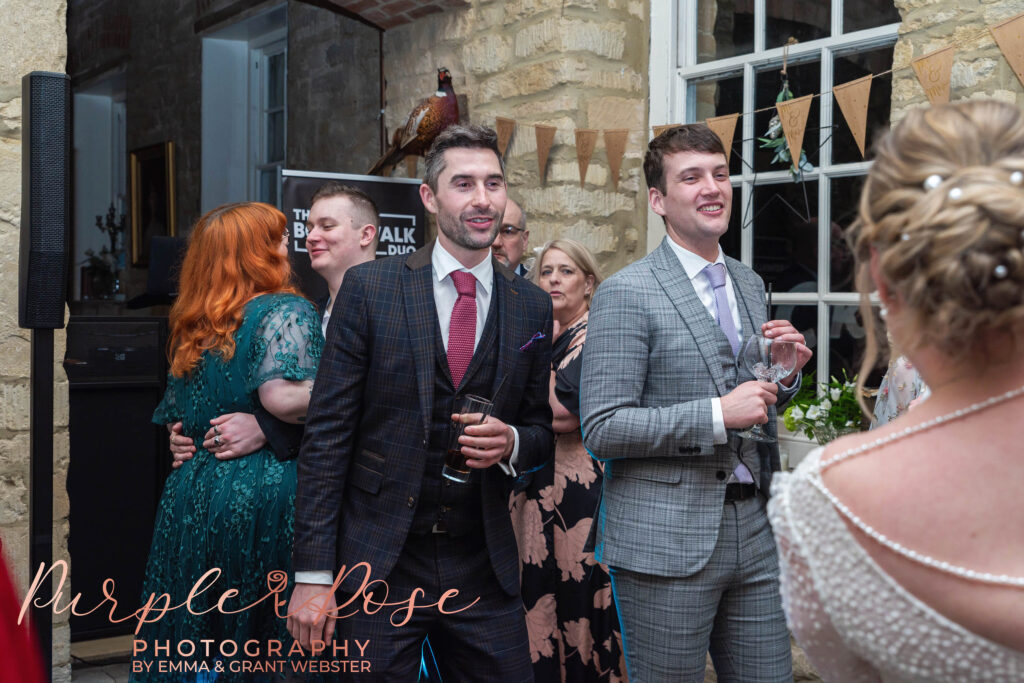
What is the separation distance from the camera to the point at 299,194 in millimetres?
4688

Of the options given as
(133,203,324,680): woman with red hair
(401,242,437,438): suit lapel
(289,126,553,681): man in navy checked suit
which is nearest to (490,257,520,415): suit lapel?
(289,126,553,681): man in navy checked suit

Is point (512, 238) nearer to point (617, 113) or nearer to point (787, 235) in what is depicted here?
Result: point (617, 113)

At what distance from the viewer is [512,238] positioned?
4199 millimetres

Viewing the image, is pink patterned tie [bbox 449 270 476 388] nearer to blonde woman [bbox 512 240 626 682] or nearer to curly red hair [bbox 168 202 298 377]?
curly red hair [bbox 168 202 298 377]

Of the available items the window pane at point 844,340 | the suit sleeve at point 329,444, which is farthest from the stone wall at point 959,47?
the suit sleeve at point 329,444

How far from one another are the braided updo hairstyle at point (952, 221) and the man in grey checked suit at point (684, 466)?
1.15m

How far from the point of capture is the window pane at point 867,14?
12.0ft

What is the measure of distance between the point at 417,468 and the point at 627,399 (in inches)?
20.5

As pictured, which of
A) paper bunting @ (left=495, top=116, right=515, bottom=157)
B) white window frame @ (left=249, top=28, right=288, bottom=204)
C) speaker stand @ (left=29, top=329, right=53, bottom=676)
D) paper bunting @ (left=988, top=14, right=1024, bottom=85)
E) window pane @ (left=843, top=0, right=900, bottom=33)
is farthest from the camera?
white window frame @ (left=249, top=28, right=288, bottom=204)

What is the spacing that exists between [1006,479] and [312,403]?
5.54ft

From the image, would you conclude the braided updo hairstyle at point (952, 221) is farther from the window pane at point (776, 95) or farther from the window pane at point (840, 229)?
the window pane at point (776, 95)

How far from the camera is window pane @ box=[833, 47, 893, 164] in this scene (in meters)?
3.63

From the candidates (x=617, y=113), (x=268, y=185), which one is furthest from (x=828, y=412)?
(x=268, y=185)

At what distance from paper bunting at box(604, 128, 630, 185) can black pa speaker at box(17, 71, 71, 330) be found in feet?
7.93
